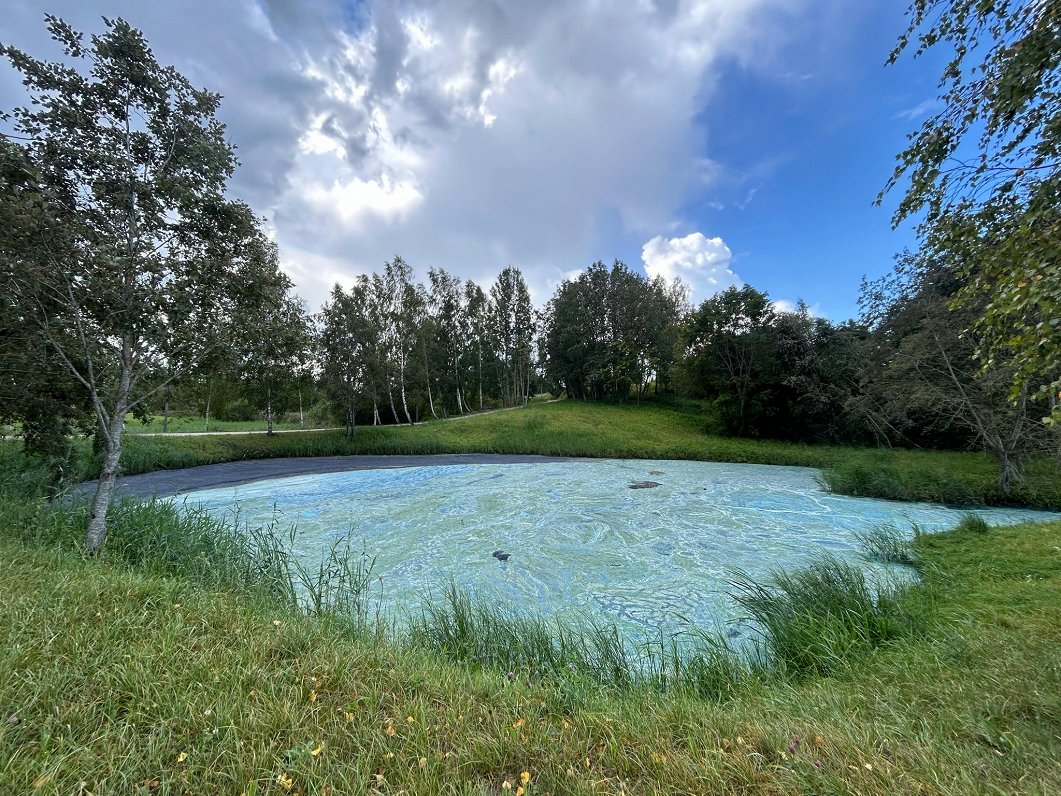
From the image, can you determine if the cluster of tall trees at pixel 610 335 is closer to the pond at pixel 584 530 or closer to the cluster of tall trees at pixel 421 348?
the cluster of tall trees at pixel 421 348

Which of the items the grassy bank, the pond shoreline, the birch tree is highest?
the birch tree

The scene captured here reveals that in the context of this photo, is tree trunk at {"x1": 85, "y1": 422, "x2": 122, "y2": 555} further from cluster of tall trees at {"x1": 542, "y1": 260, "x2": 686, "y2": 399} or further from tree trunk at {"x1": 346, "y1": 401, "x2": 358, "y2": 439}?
cluster of tall trees at {"x1": 542, "y1": 260, "x2": 686, "y2": 399}

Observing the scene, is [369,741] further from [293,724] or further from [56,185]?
[56,185]

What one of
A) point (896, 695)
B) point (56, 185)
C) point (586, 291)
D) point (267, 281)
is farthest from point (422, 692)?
point (586, 291)

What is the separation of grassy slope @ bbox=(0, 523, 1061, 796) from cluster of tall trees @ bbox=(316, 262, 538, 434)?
71.0 ft

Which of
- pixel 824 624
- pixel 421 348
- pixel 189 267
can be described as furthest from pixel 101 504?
pixel 421 348

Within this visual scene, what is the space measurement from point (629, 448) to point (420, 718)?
2320 cm

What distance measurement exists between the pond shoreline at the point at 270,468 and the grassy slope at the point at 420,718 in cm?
1321

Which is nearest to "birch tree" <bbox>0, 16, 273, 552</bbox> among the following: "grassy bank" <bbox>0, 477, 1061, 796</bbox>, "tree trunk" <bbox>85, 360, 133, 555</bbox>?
"tree trunk" <bbox>85, 360, 133, 555</bbox>

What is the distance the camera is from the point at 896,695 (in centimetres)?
286

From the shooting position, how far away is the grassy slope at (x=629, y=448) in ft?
41.7

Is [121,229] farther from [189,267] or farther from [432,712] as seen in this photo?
[432,712]

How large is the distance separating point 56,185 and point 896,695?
1090 cm

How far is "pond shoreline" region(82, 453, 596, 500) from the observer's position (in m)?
14.7
